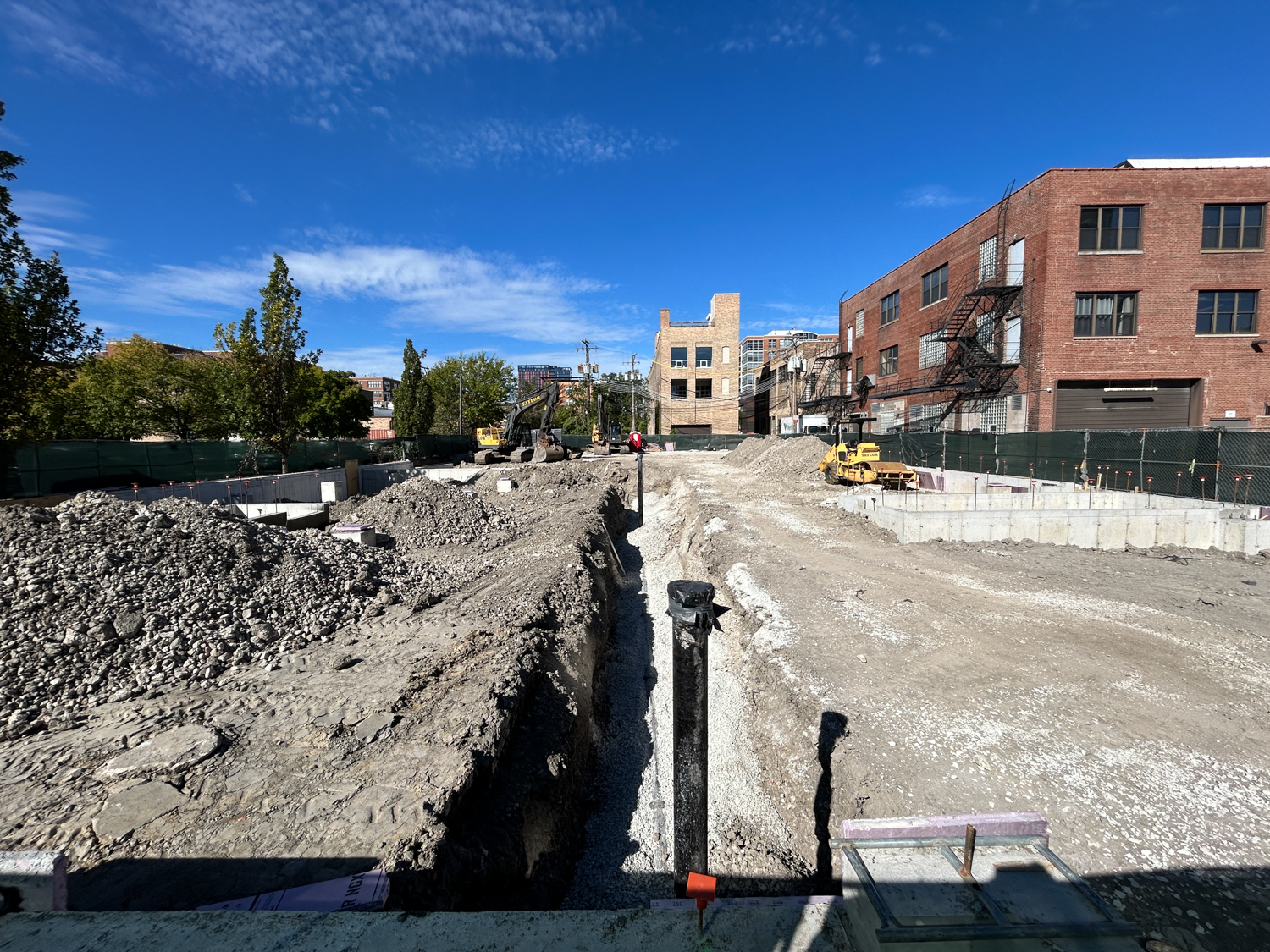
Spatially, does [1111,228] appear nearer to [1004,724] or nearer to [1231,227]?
[1231,227]

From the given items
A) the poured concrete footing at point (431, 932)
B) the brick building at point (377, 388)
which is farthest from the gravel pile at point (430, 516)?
the brick building at point (377, 388)

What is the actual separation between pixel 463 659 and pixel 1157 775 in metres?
6.76

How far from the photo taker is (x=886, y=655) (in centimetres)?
700

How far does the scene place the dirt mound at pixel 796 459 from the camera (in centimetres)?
2767

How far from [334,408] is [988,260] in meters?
50.1

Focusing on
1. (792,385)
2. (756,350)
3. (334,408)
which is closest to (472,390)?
(334,408)

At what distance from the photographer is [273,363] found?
22000mm

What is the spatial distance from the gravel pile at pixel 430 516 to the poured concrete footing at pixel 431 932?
38.5 feet

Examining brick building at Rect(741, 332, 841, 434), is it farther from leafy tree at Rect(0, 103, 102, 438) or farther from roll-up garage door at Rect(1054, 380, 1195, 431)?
leafy tree at Rect(0, 103, 102, 438)

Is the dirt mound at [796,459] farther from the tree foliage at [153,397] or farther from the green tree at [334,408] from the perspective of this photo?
the green tree at [334,408]

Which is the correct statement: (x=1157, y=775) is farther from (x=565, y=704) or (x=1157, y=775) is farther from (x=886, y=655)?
(x=565, y=704)

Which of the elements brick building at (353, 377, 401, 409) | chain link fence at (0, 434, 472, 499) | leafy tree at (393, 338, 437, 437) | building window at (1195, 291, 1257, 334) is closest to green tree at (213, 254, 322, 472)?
chain link fence at (0, 434, 472, 499)

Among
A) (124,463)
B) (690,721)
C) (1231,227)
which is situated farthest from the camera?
(1231,227)

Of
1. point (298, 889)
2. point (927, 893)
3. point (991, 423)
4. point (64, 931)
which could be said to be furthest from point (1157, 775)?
point (991, 423)
